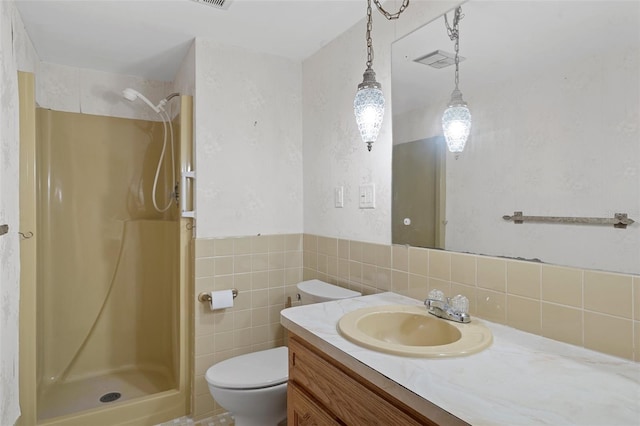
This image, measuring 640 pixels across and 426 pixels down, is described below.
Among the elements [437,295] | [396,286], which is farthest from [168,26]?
[437,295]

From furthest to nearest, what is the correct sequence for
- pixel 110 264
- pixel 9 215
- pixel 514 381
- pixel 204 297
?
pixel 110 264 < pixel 204 297 < pixel 9 215 < pixel 514 381

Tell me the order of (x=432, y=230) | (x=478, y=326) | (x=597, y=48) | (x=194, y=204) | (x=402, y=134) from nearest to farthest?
(x=597, y=48) → (x=478, y=326) → (x=432, y=230) → (x=402, y=134) → (x=194, y=204)

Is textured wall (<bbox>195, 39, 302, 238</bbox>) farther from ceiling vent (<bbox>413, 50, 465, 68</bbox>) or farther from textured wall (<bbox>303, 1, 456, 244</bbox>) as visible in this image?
ceiling vent (<bbox>413, 50, 465, 68</bbox>)

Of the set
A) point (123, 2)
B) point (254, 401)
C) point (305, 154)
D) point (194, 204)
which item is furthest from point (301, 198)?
point (123, 2)

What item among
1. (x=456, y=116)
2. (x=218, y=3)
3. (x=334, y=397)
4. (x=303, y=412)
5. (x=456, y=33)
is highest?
(x=218, y=3)

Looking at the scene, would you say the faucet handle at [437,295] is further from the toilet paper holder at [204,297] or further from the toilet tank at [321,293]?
the toilet paper holder at [204,297]

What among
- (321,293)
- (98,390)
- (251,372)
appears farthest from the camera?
(98,390)

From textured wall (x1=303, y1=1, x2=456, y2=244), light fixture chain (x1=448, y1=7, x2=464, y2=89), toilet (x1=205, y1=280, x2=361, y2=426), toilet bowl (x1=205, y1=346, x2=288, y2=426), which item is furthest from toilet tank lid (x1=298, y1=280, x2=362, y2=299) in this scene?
light fixture chain (x1=448, y1=7, x2=464, y2=89)

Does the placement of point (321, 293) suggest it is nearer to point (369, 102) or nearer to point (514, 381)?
point (369, 102)

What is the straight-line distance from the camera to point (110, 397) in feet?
7.33

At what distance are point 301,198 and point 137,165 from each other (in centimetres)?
133

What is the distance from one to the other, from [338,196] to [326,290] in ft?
1.69

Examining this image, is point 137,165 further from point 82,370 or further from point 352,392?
point 352,392

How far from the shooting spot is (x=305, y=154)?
233 cm
